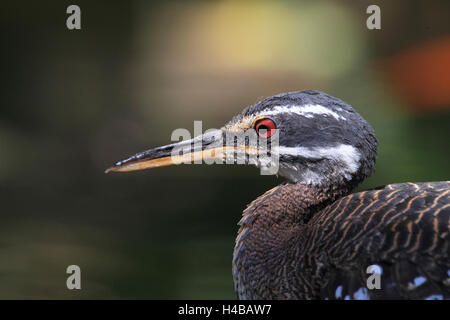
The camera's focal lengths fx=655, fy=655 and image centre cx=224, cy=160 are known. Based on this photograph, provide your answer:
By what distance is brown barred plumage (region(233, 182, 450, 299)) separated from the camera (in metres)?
3.41

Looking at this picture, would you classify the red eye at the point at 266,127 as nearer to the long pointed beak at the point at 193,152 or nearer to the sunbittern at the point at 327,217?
the sunbittern at the point at 327,217

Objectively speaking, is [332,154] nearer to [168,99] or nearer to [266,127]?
[266,127]

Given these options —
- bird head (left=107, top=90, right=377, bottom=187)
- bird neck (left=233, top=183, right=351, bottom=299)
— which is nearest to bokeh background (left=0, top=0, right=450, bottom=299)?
bird neck (left=233, top=183, right=351, bottom=299)

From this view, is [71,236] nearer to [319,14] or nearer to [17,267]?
[17,267]

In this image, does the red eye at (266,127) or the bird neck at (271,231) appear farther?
the red eye at (266,127)

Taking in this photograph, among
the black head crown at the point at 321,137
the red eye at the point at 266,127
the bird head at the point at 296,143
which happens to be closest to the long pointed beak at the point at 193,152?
the bird head at the point at 296,143

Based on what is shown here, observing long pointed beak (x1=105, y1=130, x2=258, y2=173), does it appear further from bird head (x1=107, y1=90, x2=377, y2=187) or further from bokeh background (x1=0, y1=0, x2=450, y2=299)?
bokeh background (x1=0, y1=0, x2=450, y2=299)

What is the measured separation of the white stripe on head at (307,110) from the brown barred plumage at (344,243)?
48 cm

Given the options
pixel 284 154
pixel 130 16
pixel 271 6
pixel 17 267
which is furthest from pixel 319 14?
pixel 284 154

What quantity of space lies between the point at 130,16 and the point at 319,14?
3282 millimetres

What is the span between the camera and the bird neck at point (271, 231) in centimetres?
400

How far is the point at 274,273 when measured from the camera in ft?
13.0

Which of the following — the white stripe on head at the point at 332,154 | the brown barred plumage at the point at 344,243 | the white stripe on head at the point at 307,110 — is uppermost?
the white stripe on head at the point at 307,110

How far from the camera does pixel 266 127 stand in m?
4.16
